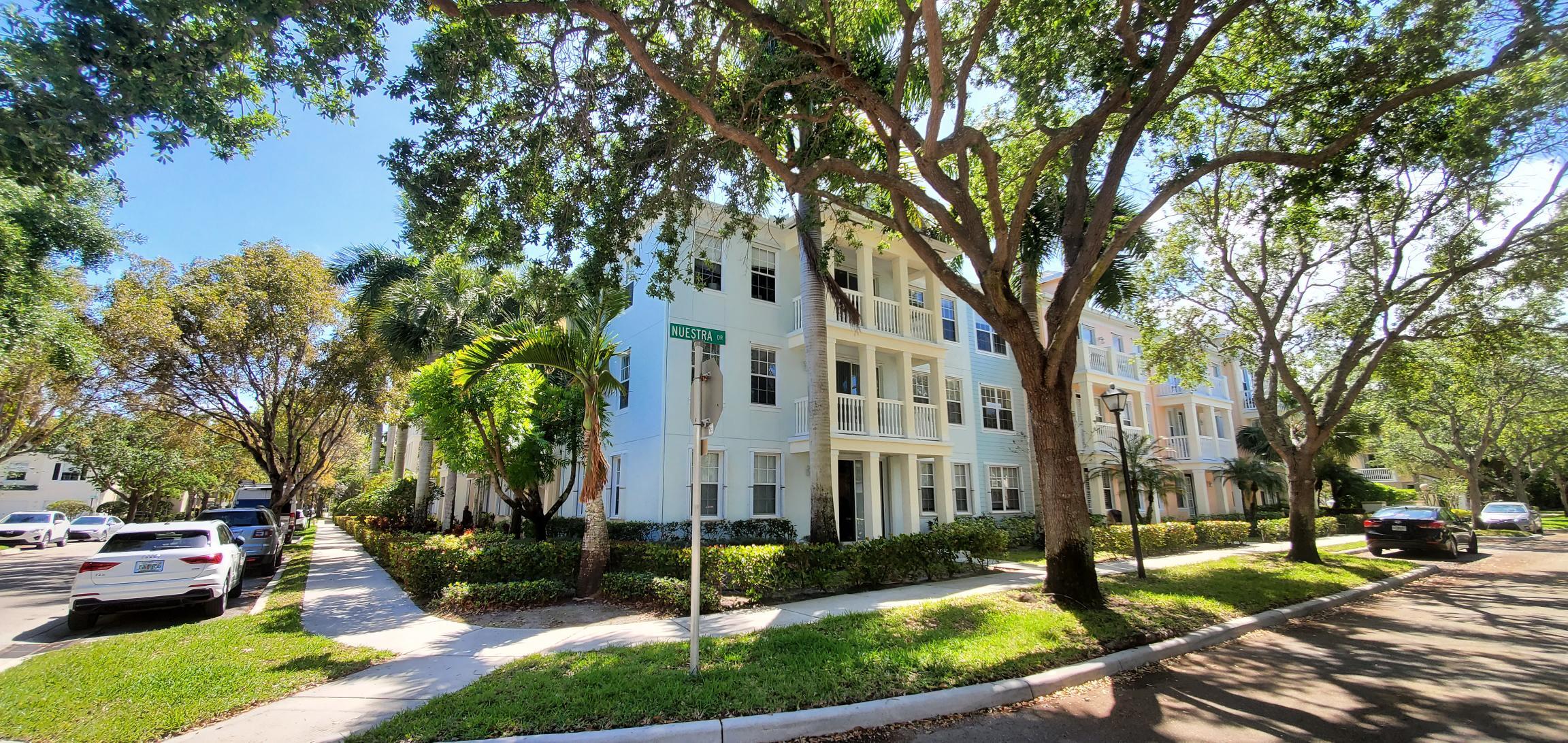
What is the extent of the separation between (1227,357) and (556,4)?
2092cm

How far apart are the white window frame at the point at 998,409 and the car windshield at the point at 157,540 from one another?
19.2 metres

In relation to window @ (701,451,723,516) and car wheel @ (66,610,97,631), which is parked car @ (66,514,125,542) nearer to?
car wheel @ (66,610,97,631)

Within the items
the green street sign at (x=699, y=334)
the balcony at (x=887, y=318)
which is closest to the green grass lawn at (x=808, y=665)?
the green street sign at (x=699, y=334)

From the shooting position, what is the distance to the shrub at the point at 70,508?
4109cm

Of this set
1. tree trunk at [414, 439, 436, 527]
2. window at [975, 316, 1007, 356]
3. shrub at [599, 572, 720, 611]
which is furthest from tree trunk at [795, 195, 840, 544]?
tree trunk at [414, 439, 436, 527]

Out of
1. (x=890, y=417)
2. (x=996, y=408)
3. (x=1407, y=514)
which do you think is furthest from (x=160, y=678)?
(x=1407, y=514)

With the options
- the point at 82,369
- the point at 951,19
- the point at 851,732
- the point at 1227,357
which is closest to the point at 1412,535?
the point at 1227,357

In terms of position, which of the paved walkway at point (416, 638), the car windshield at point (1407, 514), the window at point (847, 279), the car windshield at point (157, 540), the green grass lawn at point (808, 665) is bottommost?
the paved walkway at point (416, 638)

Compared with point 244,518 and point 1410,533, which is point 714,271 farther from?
point 1410,533

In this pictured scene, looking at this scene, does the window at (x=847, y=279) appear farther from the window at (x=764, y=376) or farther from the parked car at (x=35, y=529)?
the parked car at (x=35, y=529)

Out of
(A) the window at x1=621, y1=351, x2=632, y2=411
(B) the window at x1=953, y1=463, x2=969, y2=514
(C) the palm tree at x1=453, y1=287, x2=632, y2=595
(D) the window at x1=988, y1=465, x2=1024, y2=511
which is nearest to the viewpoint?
(C) the palm tree at x1=453, y1=287, x2=632, y2=595

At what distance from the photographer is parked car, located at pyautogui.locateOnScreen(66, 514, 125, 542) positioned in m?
29.1

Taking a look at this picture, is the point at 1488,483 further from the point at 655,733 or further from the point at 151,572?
the point at 151,572

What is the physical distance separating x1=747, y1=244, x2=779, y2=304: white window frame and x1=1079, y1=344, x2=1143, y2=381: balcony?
1243 centimetres
